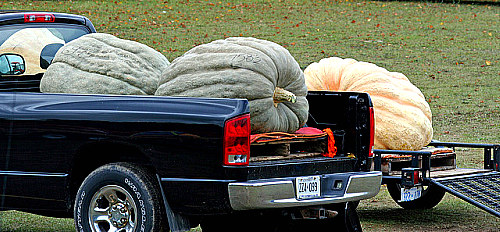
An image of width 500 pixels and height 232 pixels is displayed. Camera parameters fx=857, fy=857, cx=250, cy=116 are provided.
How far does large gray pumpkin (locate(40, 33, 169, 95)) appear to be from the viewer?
6633 mm

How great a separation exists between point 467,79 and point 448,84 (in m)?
0.83

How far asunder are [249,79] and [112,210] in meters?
1.32

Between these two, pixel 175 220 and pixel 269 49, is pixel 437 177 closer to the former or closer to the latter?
pixel 269 49

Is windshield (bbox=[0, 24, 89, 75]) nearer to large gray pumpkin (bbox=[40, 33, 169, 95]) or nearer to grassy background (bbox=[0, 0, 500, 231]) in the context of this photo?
large gray pumpkin (bbox=[40, 33, 169, 95])

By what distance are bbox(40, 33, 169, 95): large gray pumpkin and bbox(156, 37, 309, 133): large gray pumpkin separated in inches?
17.0

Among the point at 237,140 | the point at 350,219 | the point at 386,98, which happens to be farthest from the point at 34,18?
the point at 386,98

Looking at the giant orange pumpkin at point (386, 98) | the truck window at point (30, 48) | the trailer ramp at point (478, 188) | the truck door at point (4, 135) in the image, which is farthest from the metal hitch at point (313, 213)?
the truck window at point (30, 48)

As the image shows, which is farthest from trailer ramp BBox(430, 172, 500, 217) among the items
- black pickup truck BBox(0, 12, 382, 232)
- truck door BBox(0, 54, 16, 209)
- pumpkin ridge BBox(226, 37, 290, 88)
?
truck door BBox(0, 54, 16, 209)

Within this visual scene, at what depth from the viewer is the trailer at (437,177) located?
7.23 meters

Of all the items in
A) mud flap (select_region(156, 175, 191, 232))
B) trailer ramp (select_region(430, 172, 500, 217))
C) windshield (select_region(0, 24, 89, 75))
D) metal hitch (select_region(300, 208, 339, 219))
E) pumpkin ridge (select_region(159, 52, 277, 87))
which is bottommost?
trailer ramp (select_region(430, 172, 500, 217))

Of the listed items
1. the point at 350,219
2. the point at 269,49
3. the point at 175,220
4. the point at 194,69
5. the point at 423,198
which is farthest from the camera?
the point at 423,198

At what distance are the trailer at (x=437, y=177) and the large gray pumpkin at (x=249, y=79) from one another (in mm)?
1267

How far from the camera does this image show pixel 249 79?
19.9 feet

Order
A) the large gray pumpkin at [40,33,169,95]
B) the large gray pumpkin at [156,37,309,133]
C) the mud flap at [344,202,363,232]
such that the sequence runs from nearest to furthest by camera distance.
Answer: the large gray pumpkin at [156,37,309,133], the mud flap at [344,202,363,232], the large gray pumpkin at [40,33,169,95]
